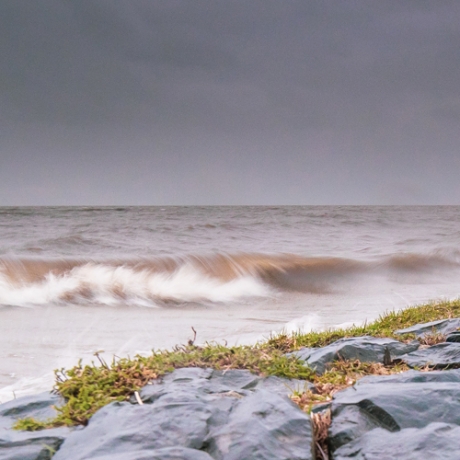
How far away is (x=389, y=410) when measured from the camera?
184cm

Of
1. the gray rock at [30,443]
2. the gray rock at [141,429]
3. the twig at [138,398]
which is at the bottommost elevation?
the gray rock at [30,443]

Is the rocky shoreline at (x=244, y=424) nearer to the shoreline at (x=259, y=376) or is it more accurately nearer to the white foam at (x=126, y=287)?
the shoreline at (x=259, y=376)

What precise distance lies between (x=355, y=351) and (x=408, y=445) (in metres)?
1.55

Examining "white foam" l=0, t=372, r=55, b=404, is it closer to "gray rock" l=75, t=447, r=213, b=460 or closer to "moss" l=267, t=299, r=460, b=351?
"moss" l=267, t=299, r=460, b=351

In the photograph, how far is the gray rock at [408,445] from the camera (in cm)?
149

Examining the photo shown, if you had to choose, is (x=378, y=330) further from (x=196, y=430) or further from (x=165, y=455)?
(x=165, y=455)

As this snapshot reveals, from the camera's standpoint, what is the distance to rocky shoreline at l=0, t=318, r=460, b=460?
60.3 inches

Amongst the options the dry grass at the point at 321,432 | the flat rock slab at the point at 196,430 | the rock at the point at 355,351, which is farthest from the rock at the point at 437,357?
the flat rock slab at the point at 196,430

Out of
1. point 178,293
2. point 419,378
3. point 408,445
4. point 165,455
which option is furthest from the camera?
point 178,293

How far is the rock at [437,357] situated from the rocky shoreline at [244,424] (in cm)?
42

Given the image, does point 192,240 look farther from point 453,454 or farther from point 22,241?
point 453,454

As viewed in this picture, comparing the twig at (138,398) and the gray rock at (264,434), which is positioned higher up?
the gray rock at (264,434)

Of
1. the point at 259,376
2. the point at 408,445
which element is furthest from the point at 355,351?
the point at 408,445

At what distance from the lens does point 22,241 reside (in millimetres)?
22297
